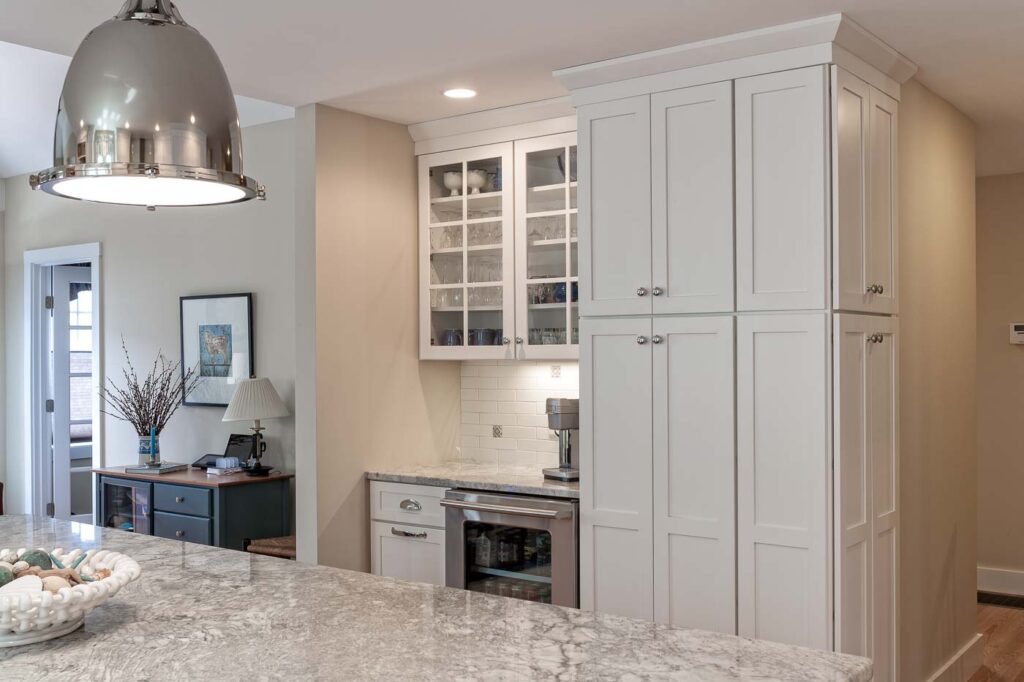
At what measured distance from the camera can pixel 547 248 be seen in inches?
161

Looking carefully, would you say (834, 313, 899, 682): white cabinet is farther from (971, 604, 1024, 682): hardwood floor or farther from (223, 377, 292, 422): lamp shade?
(223, 377, 292, 422): lamp shade

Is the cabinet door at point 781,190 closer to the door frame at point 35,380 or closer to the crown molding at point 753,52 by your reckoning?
the crown molding at point 753,52

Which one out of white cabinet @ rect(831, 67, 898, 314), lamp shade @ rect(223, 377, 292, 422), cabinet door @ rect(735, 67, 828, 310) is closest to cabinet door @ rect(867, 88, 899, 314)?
white cabinet @ rect(831, 67, 898, 314)

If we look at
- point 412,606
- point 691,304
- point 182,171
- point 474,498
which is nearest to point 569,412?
point 474,498

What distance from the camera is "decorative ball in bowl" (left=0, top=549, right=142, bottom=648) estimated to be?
176cm

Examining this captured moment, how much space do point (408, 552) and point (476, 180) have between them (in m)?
1.67

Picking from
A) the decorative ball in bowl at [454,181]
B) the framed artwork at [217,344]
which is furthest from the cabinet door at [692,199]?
the framed artwork at [217,344]

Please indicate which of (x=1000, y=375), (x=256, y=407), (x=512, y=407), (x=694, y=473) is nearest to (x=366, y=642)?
(x=694, y=473)

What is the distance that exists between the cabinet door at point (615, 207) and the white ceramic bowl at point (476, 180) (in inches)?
32.7

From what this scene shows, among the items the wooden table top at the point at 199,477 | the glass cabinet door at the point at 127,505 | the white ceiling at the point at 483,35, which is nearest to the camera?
the white ceiling at the point at 483,35

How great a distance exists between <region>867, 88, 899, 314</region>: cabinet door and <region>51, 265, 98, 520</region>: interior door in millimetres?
5388

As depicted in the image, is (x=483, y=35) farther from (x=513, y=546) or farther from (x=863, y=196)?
(x=513, y=546)

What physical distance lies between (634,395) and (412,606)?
154 cm

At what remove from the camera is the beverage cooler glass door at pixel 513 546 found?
3627 mm
